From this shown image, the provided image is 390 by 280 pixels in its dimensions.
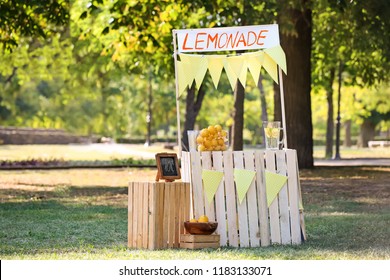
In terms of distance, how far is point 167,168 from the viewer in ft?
41.2

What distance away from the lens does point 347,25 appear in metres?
34.7

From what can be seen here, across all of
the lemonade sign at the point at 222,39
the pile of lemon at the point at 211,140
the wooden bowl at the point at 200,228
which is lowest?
the wooden bowl at the point at 200,228

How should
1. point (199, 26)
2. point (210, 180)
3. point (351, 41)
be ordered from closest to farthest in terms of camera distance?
1. point (210, 180)
2. point (199, 26)
3. point (351, 41)

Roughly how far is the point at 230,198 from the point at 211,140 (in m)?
0.73

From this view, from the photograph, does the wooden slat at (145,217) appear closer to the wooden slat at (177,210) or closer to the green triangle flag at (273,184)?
the wooden slat at (177,210)

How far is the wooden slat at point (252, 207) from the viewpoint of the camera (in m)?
12.5

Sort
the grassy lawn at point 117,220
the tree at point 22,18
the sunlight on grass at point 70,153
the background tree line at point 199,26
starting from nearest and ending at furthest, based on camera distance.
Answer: the grassy lawn at point 117,220
the tree at point 22,18
the background tree line at point 199,26
the sunlight on grass at point 70,153

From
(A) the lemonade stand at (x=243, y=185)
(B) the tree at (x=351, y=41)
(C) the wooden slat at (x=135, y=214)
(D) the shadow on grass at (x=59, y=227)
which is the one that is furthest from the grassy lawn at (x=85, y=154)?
(C) the wooden slat at (x=135, y=214)

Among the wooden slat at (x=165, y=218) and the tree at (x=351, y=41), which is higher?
the tree at (x=351, y=41)

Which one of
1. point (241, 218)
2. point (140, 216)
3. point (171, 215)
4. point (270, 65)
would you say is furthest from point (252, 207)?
Result: point (270, 65)

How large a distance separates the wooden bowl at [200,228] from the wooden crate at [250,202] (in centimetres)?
34

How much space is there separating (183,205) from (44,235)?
245 centimetres

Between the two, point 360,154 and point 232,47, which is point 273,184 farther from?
point 360,154
